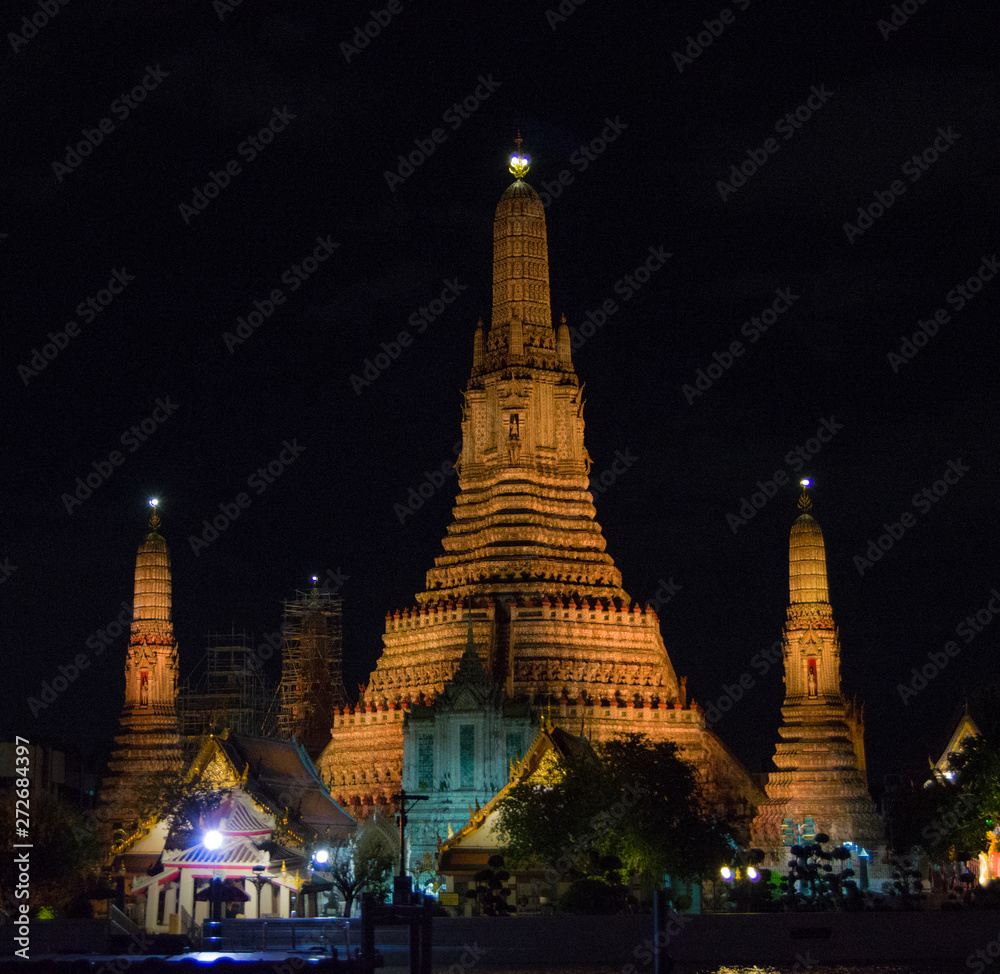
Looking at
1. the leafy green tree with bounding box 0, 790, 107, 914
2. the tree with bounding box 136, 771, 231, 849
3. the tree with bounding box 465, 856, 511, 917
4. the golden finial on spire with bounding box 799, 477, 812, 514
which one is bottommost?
the tree with bounding box 465, 856, 511, 917

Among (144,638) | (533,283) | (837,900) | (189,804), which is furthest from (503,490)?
(837,900)

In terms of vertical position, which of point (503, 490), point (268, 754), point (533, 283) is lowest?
A: point (268, 754)

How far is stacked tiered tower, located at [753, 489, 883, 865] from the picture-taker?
97250 millimetres

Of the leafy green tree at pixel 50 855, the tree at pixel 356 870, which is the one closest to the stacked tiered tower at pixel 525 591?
the tree at pixel 356 870

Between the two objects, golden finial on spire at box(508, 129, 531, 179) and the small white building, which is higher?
golden finial on spire at box(508, 129, 531, 179)

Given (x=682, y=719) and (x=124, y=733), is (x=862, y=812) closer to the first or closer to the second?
(x=682, y=719)

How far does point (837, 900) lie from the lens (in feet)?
245

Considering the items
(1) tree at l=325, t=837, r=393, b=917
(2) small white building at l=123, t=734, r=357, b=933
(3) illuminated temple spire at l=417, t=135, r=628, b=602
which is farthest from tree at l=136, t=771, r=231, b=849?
(3) illuminated temple spire at l=417, t=135, r=628, b=602

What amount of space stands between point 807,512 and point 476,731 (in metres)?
22.5

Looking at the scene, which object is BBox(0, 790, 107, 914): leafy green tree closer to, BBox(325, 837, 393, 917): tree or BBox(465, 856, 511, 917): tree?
BBox(325, 837, 393, 917): tree

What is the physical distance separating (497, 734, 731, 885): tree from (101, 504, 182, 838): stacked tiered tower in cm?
3086

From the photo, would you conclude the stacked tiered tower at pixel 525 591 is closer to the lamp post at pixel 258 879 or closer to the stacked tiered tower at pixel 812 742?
the stacked tiered tower at pixel 812 742

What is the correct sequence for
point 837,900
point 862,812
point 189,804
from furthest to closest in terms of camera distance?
point 862,812 < point 189,804 < point 837,900

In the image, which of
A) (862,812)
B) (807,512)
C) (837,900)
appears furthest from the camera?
(807,512)
